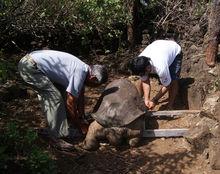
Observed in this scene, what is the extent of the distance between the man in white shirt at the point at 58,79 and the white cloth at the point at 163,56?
912 millimetres

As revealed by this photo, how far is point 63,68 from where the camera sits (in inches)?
252

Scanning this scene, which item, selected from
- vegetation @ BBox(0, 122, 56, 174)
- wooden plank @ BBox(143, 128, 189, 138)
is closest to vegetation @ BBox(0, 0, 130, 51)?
wooden plank @ BBox(143, 128, 189, 138)

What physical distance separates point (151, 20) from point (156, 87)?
2.31 m

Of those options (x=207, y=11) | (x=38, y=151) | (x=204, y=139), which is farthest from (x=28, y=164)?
(x=207, y=11)

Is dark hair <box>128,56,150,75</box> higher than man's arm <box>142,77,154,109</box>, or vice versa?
dark hair <box>128,56,150,75</box>

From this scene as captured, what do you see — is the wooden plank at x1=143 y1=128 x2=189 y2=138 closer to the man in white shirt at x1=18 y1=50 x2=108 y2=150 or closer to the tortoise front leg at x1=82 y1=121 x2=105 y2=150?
the tortoise front leg at x1=82 y1=121 x2=105 y2=150

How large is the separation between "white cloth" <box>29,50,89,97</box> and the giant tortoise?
1.57 ft

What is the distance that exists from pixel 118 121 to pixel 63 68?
1005 millimetres

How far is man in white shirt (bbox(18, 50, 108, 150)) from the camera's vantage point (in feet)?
20.9

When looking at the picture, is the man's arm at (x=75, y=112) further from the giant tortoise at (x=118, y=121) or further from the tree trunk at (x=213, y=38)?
the tree trunk at (x=213, y=38)

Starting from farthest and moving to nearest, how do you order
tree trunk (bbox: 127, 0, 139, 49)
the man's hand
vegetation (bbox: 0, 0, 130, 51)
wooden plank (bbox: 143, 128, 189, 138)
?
tree trunk (bbox: 127, 0, 139, 49)
vegetation (bbox: 0, 0, 130, 51)
the man's hand
wooden plank (bbox: 143, 128, 189, 138)

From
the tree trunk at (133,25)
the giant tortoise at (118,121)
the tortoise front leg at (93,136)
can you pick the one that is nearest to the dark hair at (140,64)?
the giant tortoise at (118,121)

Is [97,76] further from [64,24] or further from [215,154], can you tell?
[64,24]

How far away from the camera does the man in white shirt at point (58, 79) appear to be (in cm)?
636
